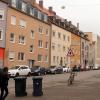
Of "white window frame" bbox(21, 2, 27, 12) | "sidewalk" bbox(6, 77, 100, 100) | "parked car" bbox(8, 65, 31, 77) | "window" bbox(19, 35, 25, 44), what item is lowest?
"sidewalk" bbox(6, 77, 100, 100)

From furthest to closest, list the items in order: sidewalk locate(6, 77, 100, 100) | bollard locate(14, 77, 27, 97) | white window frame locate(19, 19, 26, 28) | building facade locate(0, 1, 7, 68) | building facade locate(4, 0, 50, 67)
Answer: white window frame locate(19, 19, 26, 28), building facade locate(4, 0, 50, 67), building facade locate(0, 1, 7, 68), bollard locate(14, 77, 27, 97), sidewalk locate(6, 77, 100, 100)

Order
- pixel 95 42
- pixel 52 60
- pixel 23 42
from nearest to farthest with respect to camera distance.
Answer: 1. pixel 23 42
2. pixel 52 60
3. pixel 95 42

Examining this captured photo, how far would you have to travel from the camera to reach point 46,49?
7819 cm

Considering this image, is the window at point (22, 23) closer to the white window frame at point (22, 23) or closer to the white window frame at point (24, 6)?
the white window frame at point (22, 23)

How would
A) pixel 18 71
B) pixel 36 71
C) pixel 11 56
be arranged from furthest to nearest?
pixel 11 56, pixel 36 71, pixel 18 71

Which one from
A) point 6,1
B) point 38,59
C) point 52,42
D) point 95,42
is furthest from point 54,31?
point 95,42

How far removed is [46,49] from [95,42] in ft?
228

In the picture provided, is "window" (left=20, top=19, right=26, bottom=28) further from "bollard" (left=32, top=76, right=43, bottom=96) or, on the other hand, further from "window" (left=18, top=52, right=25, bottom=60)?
"bollard" (left=32, top=76, right=43, bottom=96)

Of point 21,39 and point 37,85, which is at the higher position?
point 21,39

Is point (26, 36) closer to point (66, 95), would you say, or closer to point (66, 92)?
point (66, 92)

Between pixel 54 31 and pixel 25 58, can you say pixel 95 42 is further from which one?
pixel 25 58

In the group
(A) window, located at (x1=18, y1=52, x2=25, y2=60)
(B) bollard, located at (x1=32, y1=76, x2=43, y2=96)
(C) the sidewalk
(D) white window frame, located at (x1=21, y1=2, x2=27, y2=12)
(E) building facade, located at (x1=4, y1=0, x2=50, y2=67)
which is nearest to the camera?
(C) the sidewalk

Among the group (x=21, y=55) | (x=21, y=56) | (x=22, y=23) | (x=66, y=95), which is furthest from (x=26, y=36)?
(x=66, y=95)

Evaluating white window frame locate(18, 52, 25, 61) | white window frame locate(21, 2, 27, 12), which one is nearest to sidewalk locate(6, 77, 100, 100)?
white window frame locate(18, 52, 25, 61)
